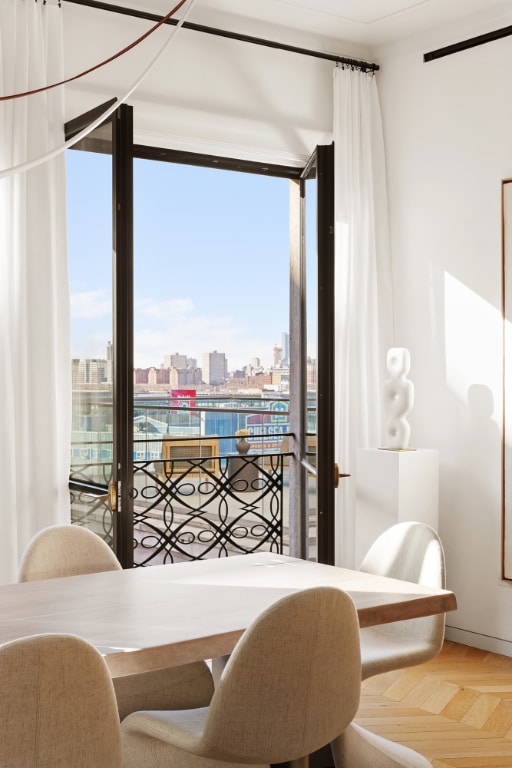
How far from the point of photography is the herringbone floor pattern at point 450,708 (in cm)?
347

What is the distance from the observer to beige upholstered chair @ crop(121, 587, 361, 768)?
78.6 inches

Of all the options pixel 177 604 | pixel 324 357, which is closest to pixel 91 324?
pixel 324 357

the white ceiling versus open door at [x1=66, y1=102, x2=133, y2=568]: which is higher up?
the white ceiling

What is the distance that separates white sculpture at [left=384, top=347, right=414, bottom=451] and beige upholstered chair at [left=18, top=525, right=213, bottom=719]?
2.11 m

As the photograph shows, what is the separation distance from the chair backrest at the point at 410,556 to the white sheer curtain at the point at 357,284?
1.79m

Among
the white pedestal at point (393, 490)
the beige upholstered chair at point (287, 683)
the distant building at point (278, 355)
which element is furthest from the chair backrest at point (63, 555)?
the distant building at point (278, 355)

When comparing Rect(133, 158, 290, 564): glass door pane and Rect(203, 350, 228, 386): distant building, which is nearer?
Rect(133, 158, 290, 564): glass door pane

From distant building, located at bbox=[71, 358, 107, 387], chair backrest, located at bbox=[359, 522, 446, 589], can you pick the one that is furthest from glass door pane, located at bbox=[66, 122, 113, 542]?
chair backrest, located at bbox=[359, 522, 446, 589]

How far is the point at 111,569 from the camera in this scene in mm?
3117

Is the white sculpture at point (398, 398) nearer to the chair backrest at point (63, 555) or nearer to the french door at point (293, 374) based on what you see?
the french door at point (293, 374)

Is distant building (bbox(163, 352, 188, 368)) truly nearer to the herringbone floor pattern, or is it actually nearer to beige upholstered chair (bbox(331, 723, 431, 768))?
the herringbone floor pattern

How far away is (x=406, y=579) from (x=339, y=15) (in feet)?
10.1

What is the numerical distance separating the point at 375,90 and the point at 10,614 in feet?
12.7

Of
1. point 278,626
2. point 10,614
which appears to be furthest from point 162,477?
point 278,626
